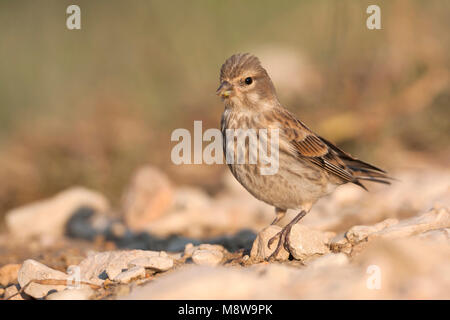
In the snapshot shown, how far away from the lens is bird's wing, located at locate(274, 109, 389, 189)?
4.55 meters

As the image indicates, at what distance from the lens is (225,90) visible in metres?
4.45

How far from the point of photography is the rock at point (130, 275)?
330 centimetres

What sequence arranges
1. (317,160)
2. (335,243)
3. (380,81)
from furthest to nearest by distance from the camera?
(380,81)
(317,160)
(335,243)

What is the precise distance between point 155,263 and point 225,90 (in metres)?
1.52

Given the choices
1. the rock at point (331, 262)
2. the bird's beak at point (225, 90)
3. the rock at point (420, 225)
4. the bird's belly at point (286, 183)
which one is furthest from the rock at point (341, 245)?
the bird's beak at point (225, 90)

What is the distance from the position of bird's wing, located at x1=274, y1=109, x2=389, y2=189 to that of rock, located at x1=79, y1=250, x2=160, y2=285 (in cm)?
141

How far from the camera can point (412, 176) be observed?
20.5 feet

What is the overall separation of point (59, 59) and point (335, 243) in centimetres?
608

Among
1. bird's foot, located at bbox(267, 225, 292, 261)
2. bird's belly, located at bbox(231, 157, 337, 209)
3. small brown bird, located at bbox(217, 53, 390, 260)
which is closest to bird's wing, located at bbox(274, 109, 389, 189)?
small brown bird, located at bbox(217, 53, 390, 260)

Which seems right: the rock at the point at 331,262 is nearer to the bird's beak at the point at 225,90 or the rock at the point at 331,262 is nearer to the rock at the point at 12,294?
the rock at the point at 12,294

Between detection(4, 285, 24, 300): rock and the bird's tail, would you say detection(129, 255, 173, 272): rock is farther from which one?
the bird's tail

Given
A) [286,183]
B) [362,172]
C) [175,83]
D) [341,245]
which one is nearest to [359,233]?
[341,245]
